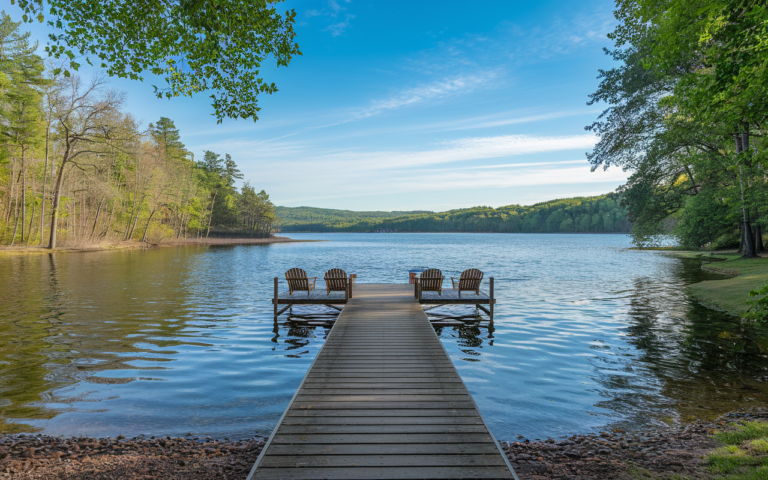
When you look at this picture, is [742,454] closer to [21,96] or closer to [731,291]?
[731,291]

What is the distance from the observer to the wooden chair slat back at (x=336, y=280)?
14047 mm

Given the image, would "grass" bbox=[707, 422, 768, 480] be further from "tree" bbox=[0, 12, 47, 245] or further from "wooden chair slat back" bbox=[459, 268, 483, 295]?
"tree" bbox=[0, 12, 47, 245]

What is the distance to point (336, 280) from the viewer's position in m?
14.1

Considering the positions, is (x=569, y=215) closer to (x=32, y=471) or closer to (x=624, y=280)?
(x=624, y=280)

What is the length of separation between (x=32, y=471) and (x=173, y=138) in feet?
258

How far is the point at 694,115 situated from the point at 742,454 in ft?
22.1

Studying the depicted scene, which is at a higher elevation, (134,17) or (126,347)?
(134,17)

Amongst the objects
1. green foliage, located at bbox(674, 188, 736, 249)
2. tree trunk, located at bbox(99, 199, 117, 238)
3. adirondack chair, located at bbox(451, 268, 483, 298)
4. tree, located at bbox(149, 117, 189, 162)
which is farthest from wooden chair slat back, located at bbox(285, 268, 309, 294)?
tree, located at bbox(149, 117, 189, 162)

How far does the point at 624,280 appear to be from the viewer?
24.4 meters

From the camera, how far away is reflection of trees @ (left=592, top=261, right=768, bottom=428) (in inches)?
258

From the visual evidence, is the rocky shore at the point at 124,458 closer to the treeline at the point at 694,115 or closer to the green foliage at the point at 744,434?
the green foliage at the point at 744,434

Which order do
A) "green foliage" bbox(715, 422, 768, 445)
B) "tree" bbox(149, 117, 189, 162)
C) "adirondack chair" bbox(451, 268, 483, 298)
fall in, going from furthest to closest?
"tree" bbox(149, 117, 189, 162)
"adirondack chair" bbox(451, 268, 483, 298)
"green foliage" bbox(715, 422, 768, 445)

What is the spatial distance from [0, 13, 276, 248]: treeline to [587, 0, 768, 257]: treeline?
27.7m

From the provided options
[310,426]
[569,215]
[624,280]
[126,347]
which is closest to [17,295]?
[126,347]
